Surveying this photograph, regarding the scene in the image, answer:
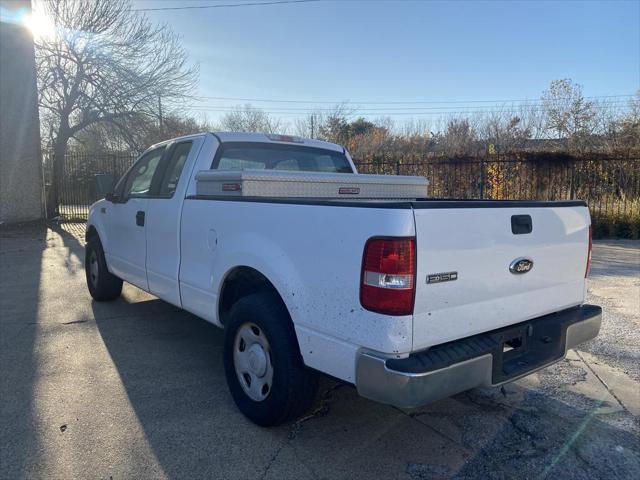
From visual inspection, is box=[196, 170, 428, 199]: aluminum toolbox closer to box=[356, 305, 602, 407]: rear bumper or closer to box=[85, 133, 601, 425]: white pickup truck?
box=[85, 133, 601, 425]: white pickup truck

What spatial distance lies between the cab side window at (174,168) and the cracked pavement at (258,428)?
4.95 feet

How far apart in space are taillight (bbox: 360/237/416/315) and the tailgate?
1.9 inches

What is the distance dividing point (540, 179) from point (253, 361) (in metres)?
11.5

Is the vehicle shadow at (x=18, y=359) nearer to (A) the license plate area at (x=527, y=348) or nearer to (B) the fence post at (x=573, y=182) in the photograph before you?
(A) the license plate area at (x=527, y=348)

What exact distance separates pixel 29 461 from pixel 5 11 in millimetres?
16262

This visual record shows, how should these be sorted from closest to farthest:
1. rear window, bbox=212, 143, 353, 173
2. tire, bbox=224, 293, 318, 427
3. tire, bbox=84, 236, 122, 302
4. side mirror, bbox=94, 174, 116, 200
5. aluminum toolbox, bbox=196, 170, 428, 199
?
tire, bbox=224, 293, 318, 427
aluminum toolbox, bbox=196, 170, 428, 199
rear window, bbox=212, 143, 353, 173
side mirror, bbox=94, 174, 116, 200
tire, bbox=84, 236, 122, 302

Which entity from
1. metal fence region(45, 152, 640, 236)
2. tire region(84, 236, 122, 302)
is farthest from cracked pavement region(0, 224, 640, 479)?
metal fence region(45, 152, 640, 236)

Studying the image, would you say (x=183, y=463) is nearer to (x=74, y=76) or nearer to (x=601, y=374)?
(x=601, y=374)

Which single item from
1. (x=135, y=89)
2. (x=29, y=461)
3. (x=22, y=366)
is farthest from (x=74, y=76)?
(x=29, y=461)

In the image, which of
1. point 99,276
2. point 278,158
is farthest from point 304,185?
point 99,276

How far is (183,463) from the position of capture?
2889mm

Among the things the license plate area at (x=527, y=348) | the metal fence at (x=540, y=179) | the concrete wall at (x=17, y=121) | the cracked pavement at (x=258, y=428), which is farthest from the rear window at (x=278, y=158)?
the concrete wall at (x=17, y=121)

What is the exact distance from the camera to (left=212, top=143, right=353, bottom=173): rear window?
176 inches

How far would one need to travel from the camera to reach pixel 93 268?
6426mm
